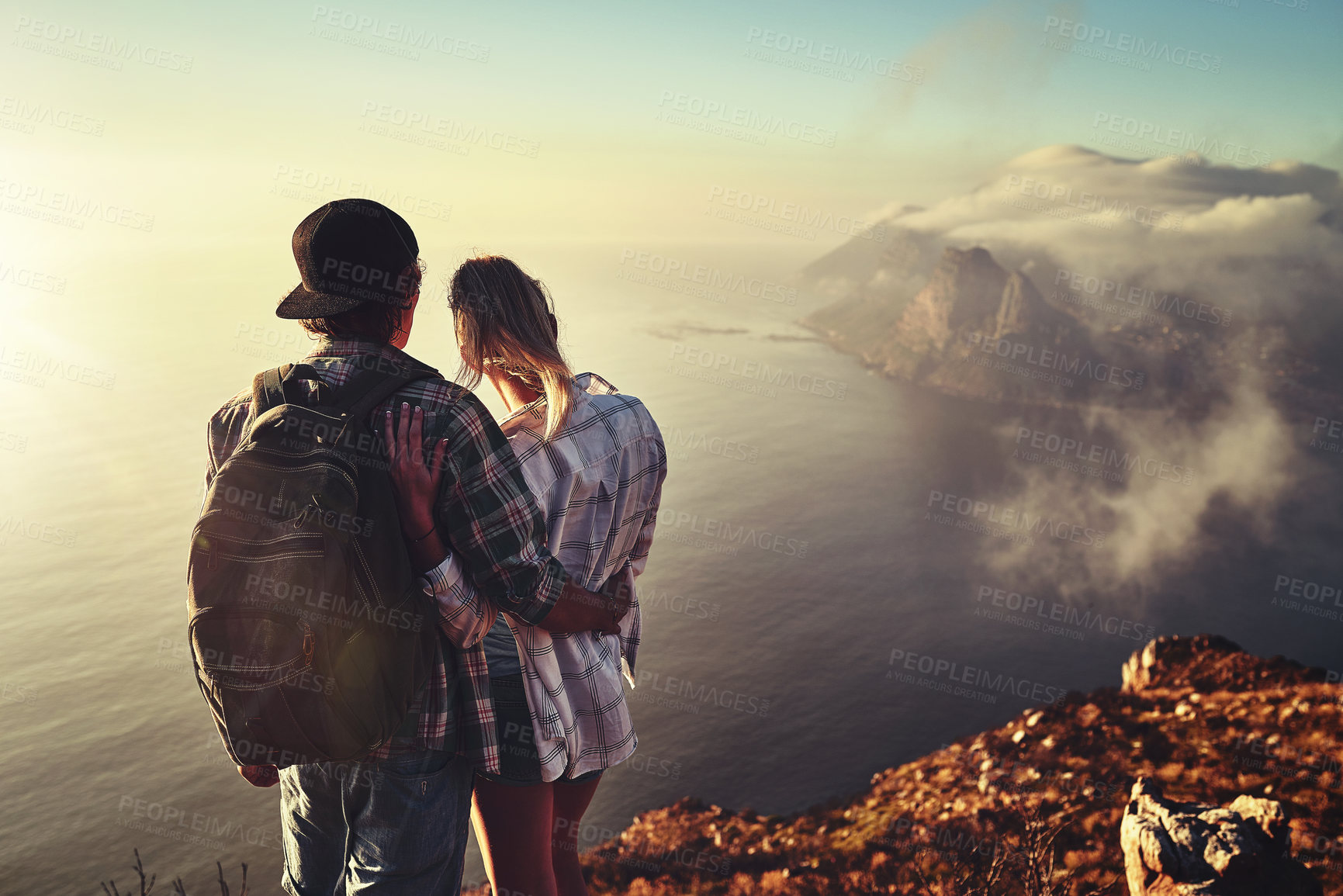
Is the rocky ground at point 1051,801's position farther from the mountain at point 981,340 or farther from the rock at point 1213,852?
the mountain at point 981,340

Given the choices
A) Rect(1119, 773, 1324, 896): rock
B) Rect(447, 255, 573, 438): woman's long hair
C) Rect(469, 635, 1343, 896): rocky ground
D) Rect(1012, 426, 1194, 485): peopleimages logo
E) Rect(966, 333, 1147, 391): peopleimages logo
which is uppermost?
Rect(966, 333, 1147, 391): peopleimages logo

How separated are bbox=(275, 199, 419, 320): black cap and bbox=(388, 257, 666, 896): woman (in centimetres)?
33

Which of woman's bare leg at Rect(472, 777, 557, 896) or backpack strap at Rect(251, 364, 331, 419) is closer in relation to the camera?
backpack strap at Rect(251, 364, 331, 419)

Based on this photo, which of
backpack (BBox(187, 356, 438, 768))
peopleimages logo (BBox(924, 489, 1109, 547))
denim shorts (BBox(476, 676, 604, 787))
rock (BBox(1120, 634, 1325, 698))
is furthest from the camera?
peopleimages logo (BBox(924, 489, 1109, 547))

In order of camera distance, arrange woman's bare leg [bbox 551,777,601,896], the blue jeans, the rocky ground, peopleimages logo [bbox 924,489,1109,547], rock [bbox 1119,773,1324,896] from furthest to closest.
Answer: peopleimages logo [bbox 924,489,1109,547] → the rocky ground → rock [bbox 1119,773,1324,896] → woman's bare leg [bbox 551,777,601,896] → the blue jeans

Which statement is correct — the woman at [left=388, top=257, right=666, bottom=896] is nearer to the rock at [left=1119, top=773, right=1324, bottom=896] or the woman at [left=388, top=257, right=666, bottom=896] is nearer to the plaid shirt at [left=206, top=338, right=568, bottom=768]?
the plaid shirt at [left=206, top=338, right=568, bottom=768]

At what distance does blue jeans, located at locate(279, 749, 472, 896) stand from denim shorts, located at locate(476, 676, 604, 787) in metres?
0.10

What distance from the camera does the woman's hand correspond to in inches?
60.9

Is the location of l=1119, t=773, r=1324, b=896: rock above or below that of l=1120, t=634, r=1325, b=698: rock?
above

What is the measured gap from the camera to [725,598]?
357 inches

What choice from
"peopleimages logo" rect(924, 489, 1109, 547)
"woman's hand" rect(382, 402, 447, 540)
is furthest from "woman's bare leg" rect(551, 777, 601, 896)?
"peopleimages logo" rect(924, 489, 1109, 547)

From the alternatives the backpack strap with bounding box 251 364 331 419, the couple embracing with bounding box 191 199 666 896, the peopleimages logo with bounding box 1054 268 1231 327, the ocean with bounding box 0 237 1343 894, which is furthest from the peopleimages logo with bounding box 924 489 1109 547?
the backpack strap with bounding box 251 364 331 419

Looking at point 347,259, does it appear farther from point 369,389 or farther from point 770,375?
point 770,375

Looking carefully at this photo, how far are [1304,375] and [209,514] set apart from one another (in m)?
22.2
